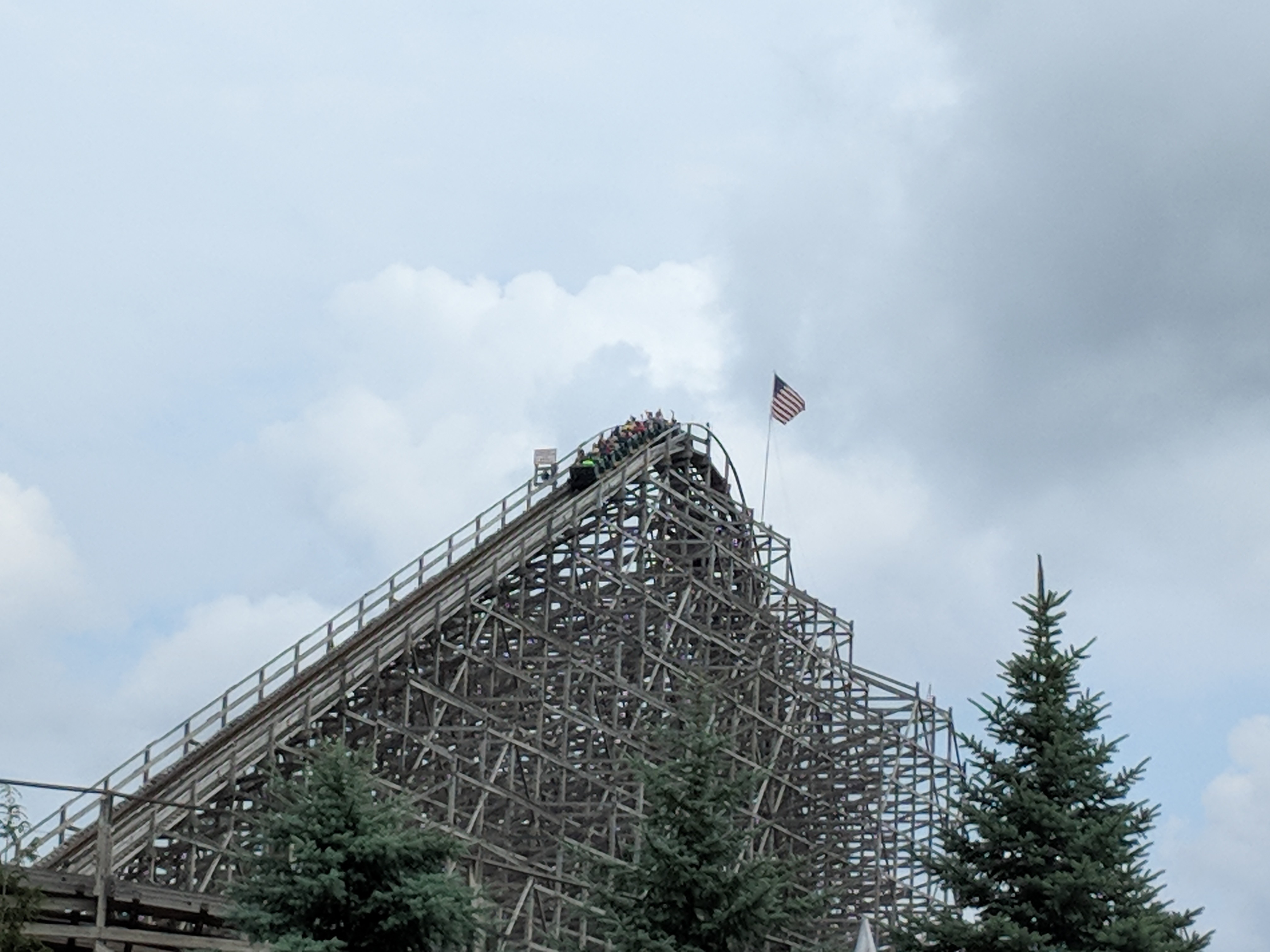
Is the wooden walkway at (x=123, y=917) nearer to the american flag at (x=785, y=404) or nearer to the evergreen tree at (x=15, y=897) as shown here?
the evergreen tree at (x=15, y=897)

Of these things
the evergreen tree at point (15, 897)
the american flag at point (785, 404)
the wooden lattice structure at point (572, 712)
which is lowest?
the evergreen tree at point (15, 897)

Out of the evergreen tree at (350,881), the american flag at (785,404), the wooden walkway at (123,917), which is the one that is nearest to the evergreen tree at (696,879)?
the evergreen tree at (350,881)

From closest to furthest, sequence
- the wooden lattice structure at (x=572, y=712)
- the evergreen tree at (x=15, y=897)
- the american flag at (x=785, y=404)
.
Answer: the evergreen tree at (x=15, y=897), the wooden lattice structure at (x=572, y=712), the american flag at (x=785, y=404)

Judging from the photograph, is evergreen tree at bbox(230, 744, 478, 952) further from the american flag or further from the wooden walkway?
the american flag

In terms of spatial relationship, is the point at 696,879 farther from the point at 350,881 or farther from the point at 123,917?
the point at 123,917

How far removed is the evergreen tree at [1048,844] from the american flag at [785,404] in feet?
65.0

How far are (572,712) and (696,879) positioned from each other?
12929 millimetres

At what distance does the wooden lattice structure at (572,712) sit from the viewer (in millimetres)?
28516

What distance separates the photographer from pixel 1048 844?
65.7ft

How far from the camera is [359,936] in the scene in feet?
58.2

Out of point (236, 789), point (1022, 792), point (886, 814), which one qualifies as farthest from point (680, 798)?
point (886, 814)

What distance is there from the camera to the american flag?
40656 mm

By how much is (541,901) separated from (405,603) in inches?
246

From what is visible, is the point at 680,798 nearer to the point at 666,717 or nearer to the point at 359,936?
the point at 359,936
